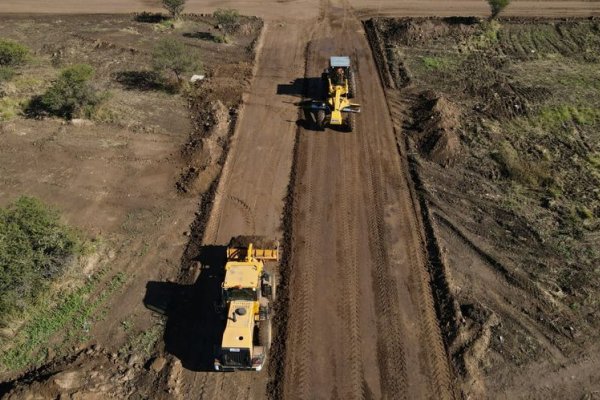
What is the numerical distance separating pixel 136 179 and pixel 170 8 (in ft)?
68.3

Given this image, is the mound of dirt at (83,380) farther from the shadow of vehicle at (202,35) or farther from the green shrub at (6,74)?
the shadow of vehicle at (202,35)

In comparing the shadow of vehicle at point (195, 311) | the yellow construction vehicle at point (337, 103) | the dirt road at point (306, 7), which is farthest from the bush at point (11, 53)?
the shadow of vehicle at point (195, 311)

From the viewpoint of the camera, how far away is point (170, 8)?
36875 millimetres

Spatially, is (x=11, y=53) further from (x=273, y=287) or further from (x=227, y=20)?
(x=273, y=287)

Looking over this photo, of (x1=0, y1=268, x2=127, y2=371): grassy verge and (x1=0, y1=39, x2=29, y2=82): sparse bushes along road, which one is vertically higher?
(x1=0, y1=39, x2=29, y2=82): sparse bushes along road

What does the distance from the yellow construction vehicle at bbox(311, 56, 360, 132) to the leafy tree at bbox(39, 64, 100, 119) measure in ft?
40.8

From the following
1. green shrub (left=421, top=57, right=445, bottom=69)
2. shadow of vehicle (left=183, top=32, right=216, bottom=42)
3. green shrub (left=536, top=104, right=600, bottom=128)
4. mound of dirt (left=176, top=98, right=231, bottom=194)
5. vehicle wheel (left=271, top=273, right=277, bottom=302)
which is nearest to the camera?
vehicle wheel (left=271, top=273, right=277, bottom=302)

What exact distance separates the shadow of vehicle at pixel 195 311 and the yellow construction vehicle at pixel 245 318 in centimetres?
73

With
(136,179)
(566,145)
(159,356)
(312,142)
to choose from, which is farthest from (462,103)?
(159,356)

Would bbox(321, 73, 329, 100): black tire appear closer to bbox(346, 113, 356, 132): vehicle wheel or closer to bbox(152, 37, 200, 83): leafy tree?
bbox(346, 113, 356, 132): vehicle wheel

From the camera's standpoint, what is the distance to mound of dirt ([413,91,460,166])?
23.3 meters

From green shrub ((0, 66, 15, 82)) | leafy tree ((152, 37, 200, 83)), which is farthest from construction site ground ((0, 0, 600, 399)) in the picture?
green shrub ((0, 66, 15, 82))

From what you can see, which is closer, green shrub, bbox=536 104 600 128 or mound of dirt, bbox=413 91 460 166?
mound of dirt, bbox=413 91 460 166

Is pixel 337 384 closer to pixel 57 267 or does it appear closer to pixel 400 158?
pixel 57 267
